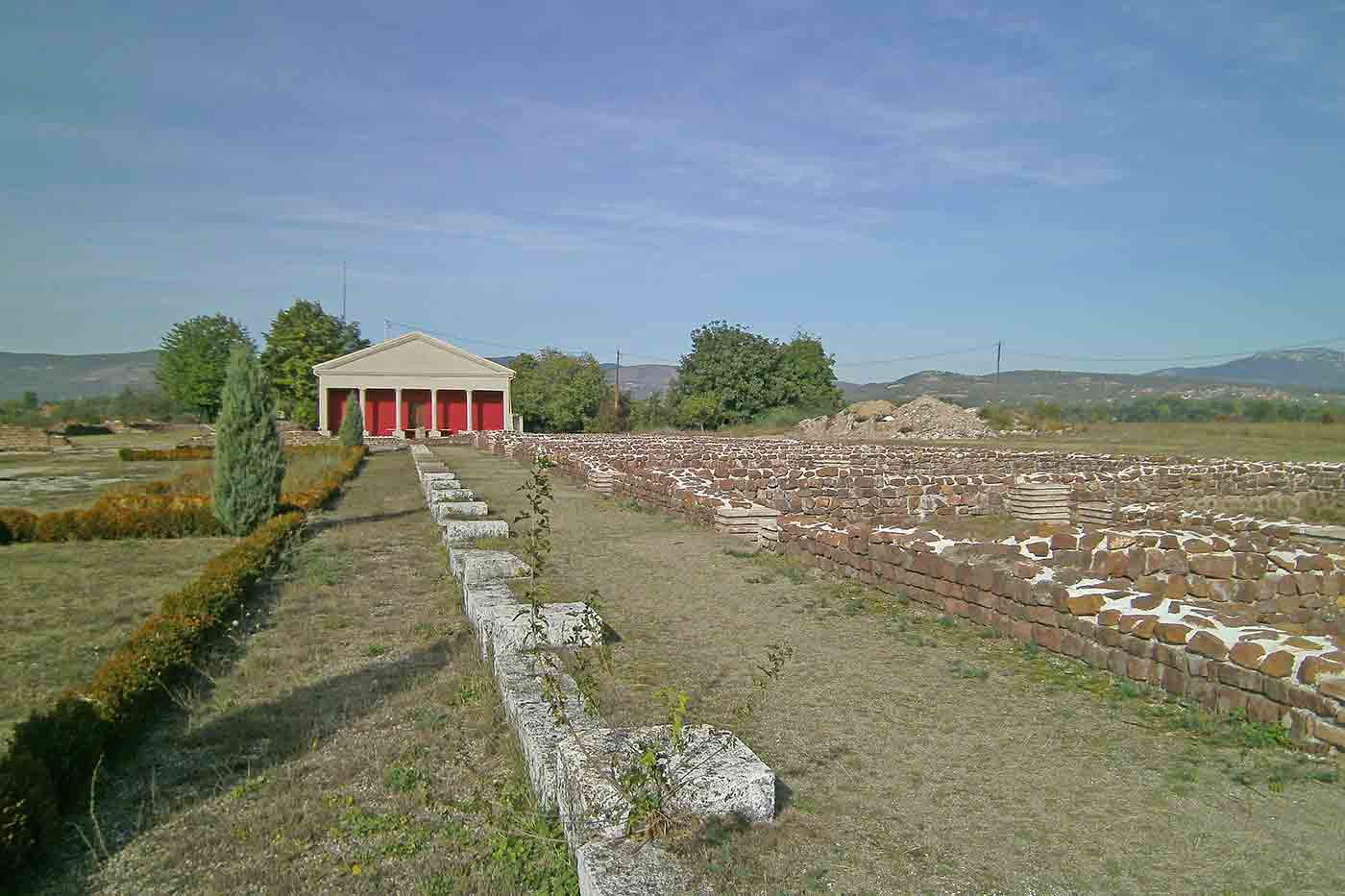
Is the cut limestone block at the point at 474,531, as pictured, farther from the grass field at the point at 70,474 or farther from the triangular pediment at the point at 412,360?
the triangular pediment at the point at 412,360

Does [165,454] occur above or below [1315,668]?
below

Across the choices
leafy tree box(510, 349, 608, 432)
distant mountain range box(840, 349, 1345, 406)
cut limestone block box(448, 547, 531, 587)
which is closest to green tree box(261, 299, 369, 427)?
leafy tree box(510, 349, 608, 432)

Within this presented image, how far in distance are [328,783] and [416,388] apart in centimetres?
4719

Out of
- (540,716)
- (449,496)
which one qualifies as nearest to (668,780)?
(540,716)

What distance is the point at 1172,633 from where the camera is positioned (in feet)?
15.0

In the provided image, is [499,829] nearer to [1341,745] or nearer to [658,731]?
[658,731]

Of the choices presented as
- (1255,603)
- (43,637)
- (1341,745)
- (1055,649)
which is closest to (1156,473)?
(1255,603)

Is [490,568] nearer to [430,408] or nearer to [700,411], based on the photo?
[430,408]

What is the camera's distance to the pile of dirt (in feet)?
139

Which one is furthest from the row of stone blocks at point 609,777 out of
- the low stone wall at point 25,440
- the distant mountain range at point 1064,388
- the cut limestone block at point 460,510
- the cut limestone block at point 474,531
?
the distant mountain range at point 1064,388

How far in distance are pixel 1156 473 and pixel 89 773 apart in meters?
18.5

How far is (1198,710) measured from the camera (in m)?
4.26

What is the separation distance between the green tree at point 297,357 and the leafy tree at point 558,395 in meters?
13.2

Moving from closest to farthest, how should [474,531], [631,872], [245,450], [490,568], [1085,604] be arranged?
[631,872] → [1085,604] → [490,568] → [474,531] → [245,450]
